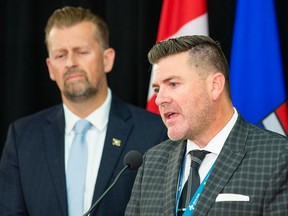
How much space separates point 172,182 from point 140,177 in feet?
0.78

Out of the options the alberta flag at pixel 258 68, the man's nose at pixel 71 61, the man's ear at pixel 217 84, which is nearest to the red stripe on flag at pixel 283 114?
the alberta flag at pixel 258 68

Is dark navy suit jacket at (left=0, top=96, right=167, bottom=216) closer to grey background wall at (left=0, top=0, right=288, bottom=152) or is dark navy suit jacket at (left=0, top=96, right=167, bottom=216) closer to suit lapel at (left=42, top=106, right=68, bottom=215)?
suit lapel at (left=42, top=106, right=68, bottom=215)

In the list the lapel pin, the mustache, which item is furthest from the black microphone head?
the mustache

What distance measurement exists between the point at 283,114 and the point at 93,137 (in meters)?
1.09

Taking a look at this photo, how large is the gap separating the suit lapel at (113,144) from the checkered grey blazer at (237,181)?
0.55 m

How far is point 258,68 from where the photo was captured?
3.90 meters

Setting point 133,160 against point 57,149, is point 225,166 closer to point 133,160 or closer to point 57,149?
point 133,160

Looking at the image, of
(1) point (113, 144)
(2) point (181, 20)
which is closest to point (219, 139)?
(1) point (113, 144)

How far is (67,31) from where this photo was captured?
3.83 m

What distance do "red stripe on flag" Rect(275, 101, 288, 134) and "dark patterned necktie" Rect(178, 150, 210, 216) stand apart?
1109 mm

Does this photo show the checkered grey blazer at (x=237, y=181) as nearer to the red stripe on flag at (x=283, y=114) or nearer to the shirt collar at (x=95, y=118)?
the shirt collar at (x=95, y=118)

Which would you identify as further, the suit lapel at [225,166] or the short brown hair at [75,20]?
the short brown hair at [75,20]

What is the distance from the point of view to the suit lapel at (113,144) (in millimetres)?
3520

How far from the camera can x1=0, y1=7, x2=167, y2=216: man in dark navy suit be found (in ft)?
11.6
